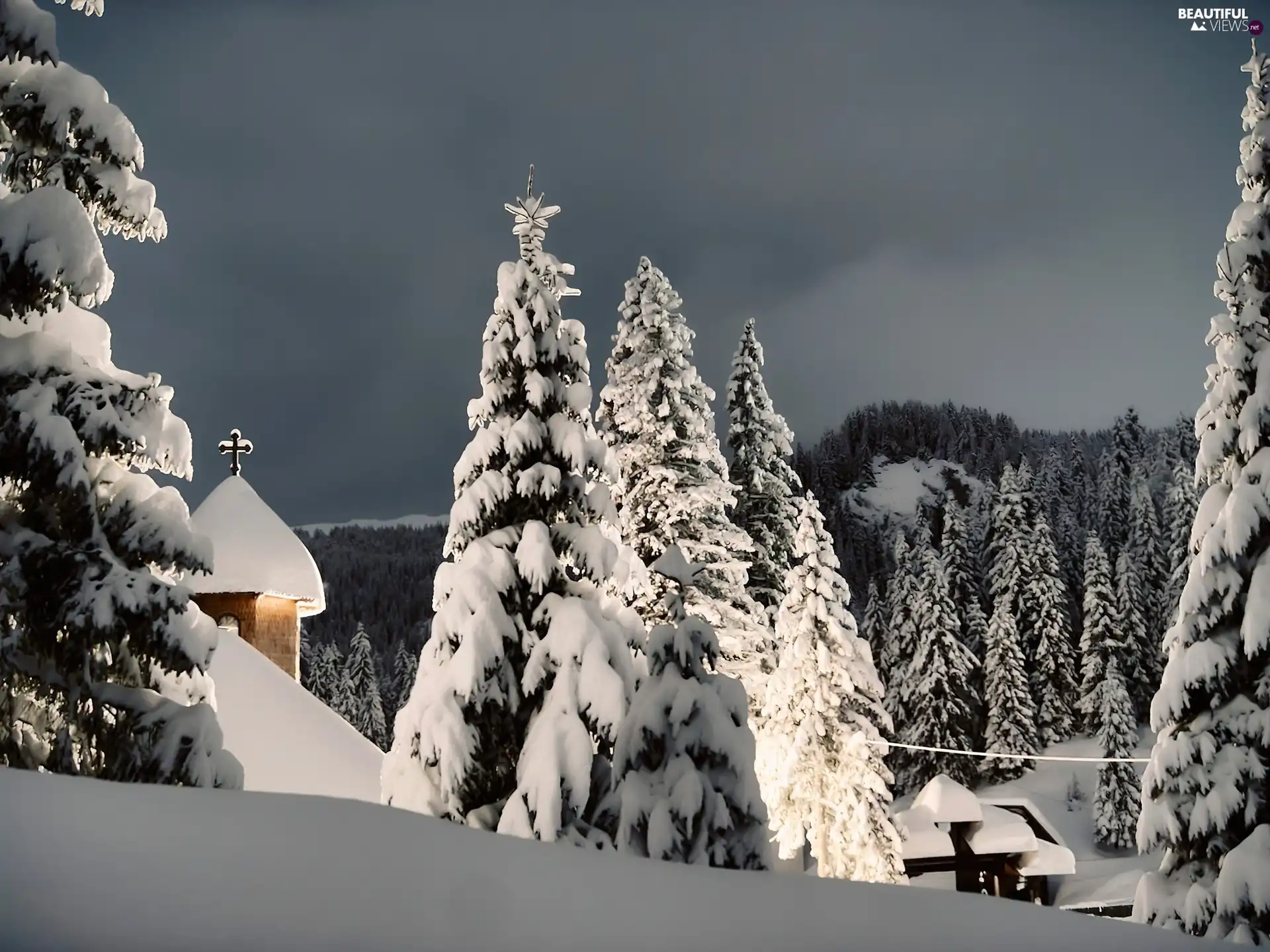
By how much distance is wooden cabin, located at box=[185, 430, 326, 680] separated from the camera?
29000mm

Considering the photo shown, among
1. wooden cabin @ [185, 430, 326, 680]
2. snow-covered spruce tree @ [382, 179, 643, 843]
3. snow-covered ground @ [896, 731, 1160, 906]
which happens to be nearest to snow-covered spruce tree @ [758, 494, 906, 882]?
wooden cabin @ [185, 430, 326, 680]

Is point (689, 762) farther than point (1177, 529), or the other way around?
point (1177, 529)

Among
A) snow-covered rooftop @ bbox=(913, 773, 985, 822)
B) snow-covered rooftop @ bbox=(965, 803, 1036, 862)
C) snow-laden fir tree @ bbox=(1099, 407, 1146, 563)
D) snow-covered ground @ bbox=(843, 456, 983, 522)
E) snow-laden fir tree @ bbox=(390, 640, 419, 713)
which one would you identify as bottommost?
snow-covered rooftop @ bbox=(965, 803, 1036, 862)

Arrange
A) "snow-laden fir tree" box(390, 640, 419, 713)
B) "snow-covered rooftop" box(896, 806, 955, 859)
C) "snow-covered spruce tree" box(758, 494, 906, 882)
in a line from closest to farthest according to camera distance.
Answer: "snow-covered spruce tree" box(758, 494, 906, 882) < "snow-covered rooftop" box(896, 806, 955, 859) < "snow-laden fir tree" box(390, 640, 419, 713)

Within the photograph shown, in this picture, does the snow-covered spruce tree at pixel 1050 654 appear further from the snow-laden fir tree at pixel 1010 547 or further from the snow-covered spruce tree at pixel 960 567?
the snow-covered spruce tree at pixel 960 567

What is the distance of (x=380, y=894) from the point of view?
498 cm

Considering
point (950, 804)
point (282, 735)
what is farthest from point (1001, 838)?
point (282, 735)

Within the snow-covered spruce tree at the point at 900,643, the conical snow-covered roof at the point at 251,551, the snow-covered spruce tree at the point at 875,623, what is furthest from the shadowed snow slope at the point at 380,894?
the snow-covered spruce tree at the point at 875,623

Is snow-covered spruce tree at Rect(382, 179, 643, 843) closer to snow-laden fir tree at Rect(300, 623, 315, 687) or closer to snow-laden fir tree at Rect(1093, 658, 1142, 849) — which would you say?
snow-laden fir tree at Rect(1093, 658, 1142, 849)

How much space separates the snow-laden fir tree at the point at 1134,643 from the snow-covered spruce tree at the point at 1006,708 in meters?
5.66

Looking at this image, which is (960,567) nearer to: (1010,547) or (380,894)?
(1010,547)

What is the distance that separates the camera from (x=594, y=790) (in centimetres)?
1382

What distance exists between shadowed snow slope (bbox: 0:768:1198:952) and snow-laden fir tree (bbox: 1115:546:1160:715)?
6461 centimetres

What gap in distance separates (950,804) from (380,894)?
40088 mm
